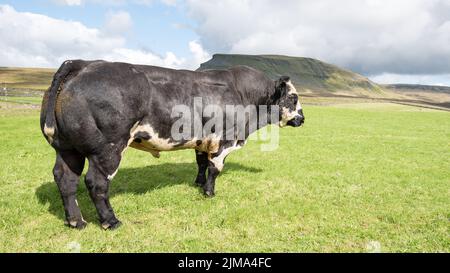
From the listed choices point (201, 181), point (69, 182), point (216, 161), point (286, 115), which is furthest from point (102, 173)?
point (286, 115)

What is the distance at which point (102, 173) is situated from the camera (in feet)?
20.5

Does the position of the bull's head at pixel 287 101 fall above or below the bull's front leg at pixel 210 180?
above

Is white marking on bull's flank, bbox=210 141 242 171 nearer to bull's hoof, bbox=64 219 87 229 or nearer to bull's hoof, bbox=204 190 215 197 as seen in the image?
bull's hoof, bbox=204 190 215 197

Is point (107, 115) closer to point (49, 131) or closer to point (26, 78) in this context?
point (49, 131)

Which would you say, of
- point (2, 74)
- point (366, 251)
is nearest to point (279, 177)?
point (366, 251)

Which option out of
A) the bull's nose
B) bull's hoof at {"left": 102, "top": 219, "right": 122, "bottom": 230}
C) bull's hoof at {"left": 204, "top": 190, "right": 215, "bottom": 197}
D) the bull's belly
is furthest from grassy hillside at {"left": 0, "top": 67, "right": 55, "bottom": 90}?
bull's hoof at {"left": 102, "top": 219, "right": 122, "bottom": 230}

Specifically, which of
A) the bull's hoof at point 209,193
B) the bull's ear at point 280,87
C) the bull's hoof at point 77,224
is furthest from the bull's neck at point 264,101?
the bull's hoof at point 77,224

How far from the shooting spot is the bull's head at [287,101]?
30.8 ft

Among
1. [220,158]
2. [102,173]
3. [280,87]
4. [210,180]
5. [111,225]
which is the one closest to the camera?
[102,173]

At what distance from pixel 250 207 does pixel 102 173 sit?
11.4 feet

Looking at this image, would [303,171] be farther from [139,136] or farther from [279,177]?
[139,136]

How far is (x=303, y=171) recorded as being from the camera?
11.9 metres

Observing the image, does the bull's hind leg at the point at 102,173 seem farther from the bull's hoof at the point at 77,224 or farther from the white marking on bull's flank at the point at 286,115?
the white marking on bull's flank at the point at 286,115
